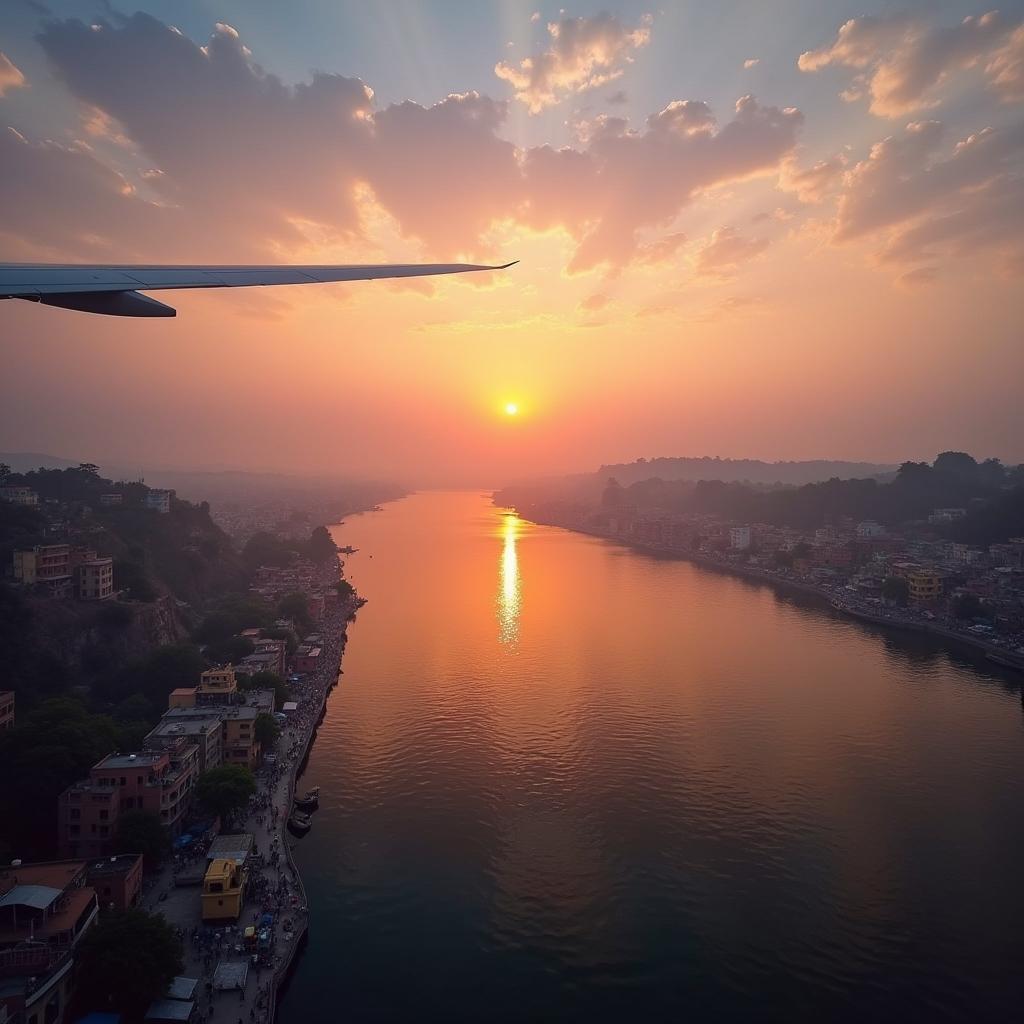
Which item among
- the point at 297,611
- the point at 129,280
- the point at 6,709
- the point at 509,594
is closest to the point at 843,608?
the point at 509,594

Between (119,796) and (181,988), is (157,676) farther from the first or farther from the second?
(181,988)

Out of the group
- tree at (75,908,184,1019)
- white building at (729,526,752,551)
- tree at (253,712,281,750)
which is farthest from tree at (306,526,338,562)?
tree at (75,908,184,1019)

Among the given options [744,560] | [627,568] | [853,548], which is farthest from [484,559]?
[853,548]

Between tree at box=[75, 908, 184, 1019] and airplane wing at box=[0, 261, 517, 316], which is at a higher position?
airplane wing at box=[0, 261, 517, 316]

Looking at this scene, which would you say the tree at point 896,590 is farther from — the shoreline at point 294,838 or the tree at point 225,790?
the tree at point 225,790

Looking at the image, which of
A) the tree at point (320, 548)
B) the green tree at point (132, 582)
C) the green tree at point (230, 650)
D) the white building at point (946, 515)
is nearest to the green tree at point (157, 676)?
the green tree at point (230, 650)

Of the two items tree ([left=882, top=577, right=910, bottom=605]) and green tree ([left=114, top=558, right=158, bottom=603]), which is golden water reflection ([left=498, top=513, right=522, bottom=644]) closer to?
green tree ([left=114, top=558, right=158, bottom=603])
